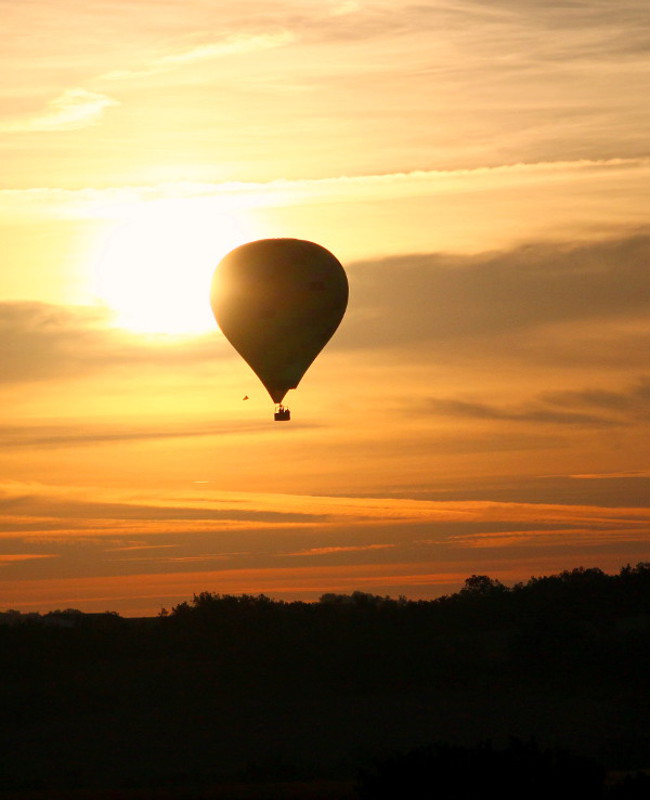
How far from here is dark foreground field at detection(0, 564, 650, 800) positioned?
62688mm

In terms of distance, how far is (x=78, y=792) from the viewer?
34688 mm

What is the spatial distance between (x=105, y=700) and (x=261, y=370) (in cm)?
2684

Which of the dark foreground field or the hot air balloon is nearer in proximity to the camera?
the hot air balloon

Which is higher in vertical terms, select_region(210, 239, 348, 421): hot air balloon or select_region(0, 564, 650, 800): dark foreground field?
select_region(210, 239, 348, 421): hot air balloon

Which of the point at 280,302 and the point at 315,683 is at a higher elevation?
the point at 280,302

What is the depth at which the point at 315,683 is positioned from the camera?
259 feet

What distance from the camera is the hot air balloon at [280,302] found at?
180ft

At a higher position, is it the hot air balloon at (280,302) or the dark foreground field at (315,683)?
the hot air balloon at (280,302)

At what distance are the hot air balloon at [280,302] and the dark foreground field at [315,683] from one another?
14109 mm

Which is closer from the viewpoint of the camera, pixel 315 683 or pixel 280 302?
pixel 280 302

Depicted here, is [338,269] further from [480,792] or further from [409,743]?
[480,792]

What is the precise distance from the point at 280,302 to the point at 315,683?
98.6 feet

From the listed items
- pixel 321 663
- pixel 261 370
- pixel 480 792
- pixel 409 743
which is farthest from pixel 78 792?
pixel 321 663

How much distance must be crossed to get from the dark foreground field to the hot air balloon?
14.1 meters
